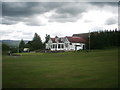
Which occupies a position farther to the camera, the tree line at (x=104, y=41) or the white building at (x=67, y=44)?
the white building at (x=67, y=44)

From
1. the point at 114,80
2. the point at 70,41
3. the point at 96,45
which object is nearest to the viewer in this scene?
the point at 114,80

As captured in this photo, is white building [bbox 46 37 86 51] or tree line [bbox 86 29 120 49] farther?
white building [bbox 46 37 86 51]

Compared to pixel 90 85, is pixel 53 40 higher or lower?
higher

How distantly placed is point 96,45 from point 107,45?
435 cm

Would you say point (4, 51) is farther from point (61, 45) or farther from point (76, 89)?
point (76, 89)

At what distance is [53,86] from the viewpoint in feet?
28.7

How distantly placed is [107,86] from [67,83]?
216 centimetres

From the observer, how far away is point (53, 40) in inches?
2736

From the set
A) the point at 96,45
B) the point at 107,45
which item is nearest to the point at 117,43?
the point at 107,45

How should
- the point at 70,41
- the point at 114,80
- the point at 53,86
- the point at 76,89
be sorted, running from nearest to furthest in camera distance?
1. the point at 76,89
2. the point at 53,86
3. the point at 114,80
4. the point at 70,41

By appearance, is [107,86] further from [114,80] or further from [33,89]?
[33,89]

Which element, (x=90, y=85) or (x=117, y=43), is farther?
(x=117, y=43)

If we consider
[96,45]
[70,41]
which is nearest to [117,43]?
[96,45]

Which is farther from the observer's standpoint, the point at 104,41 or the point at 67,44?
the point at 67,44
